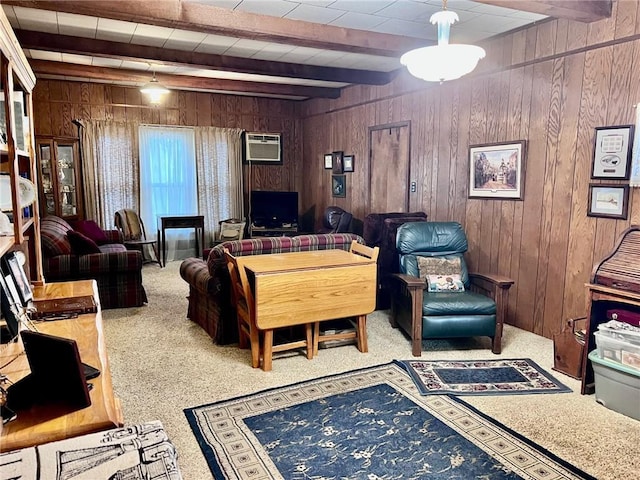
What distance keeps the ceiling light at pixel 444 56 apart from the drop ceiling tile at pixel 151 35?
8.22 ft

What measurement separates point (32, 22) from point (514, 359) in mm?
4719

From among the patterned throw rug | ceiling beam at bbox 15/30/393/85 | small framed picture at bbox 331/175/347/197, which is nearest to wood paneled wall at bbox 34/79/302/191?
small framed picture at bbox 331/175/347/197

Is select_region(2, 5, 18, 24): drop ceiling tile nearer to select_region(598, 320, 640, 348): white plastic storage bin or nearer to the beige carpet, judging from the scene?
the beige carpet

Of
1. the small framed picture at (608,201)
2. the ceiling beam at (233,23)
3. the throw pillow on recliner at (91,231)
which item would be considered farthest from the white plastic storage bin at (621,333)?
the throw pillow on recliner at (91,231)

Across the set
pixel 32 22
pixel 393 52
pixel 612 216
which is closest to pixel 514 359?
pixel 612 216

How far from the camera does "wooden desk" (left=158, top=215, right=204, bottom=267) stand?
6.61 m

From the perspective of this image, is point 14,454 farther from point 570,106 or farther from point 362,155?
point 362,155

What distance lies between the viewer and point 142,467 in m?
1.14

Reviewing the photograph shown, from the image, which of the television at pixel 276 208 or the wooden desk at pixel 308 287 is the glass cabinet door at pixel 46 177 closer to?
the television at pixel 276 208

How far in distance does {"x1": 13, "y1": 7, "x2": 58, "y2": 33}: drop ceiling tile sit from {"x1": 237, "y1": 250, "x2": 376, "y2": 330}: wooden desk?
255 centimetres

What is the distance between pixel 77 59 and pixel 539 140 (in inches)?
196

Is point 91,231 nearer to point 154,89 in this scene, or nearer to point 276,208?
point 154,89

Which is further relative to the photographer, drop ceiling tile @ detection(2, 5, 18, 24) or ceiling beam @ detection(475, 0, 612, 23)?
drop ceiling tile @ detection(2, 5, 18, 24)

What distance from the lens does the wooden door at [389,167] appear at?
537 cm
